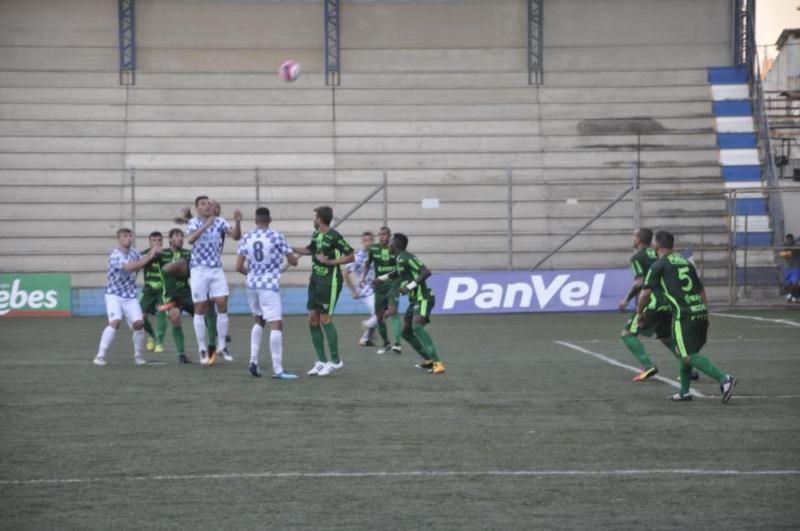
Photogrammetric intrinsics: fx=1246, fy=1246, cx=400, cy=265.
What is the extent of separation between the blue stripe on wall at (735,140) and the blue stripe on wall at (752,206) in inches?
75.2

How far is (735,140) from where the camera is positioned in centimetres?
3556

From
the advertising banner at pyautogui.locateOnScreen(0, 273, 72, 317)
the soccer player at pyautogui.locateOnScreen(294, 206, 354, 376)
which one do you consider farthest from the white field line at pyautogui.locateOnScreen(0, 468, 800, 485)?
the advertising banner at pyautogui.locateOnScreen(0, 273, 72, 317)

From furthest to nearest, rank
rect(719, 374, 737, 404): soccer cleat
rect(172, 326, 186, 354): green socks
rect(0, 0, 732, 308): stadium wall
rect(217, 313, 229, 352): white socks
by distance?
rect(0, 0, 732, 308): stadium wall, rect(217, 313, 229, 352): white socks, rect(172, 326, 186, 354): green socks, rect(719, 374, 737, 404): soccer cleat

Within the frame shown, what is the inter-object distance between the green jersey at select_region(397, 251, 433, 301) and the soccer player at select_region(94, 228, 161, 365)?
3589 millimetres

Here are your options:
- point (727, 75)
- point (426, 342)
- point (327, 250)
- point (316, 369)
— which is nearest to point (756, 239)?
point (727, 75)

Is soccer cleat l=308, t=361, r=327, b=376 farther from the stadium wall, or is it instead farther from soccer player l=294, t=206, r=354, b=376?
the stadium wall

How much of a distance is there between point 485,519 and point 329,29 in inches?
1203

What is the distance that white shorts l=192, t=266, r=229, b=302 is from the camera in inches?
680

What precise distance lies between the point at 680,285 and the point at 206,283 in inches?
288

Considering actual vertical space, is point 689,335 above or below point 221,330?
above

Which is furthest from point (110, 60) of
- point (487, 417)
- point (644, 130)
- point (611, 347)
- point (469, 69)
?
point (487, 417)

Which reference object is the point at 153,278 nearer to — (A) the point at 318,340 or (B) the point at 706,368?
(A) the point at 318,340

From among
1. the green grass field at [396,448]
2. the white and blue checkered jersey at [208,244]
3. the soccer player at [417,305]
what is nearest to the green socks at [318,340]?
the green grass field at [396,448]

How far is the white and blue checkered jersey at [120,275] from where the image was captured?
17.3m
